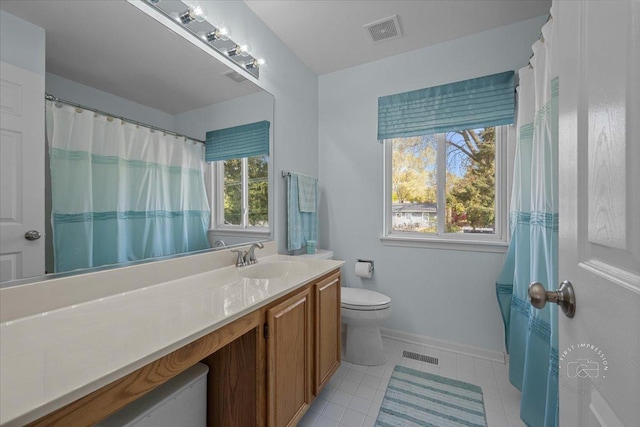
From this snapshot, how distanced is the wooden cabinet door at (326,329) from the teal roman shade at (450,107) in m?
1.42

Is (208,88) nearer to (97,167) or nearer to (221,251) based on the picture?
(97,167)

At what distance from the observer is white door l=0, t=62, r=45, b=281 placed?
2.66 ft

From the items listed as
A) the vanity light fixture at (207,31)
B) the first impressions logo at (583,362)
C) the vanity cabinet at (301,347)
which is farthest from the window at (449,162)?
the first impressions logo at (583,362)

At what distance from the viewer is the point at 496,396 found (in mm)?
1645

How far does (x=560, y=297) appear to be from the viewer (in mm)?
573

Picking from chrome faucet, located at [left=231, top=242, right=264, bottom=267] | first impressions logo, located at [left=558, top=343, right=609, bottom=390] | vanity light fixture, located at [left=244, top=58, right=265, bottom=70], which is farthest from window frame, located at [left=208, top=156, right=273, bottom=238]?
first impressions logo, located at [left=558, top=343, right=609, bottom=390]

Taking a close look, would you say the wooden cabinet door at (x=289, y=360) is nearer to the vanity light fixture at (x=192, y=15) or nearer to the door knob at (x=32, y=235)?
the door knob at (x=32, y=235)

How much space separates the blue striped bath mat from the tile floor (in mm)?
49

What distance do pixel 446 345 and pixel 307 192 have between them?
1.69 metres

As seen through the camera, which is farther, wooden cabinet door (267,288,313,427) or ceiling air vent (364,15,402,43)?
ceiling air vent (364,15,402,43)

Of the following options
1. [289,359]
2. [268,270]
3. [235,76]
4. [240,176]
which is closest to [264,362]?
[289,359]

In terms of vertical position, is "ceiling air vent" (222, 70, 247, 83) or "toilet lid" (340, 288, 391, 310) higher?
"ceiling air vent" (222, 70, 247, 83)

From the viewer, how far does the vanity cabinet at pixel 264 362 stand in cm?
80

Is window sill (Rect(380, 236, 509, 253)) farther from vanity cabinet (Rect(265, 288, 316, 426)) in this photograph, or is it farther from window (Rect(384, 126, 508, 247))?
vanity cabinet (Rect(265, 288, 316, 426))
